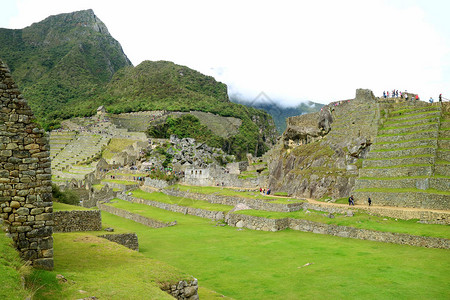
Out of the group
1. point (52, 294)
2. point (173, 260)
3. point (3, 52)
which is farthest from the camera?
point (3, 52)

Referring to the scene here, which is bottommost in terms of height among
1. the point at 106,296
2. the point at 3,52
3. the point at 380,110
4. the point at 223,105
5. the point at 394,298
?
the point at 394,298

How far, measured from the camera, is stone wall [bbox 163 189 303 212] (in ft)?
82.3

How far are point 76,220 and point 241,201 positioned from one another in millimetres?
17008

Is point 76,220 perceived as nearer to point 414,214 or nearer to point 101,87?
point 414,214

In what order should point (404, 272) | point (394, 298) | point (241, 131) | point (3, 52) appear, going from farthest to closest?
point (3, 52), point (241, 131), point (404, 272), point (394, 298)

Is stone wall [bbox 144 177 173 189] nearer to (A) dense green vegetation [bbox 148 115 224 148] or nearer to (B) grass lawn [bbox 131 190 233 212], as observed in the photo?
(B) grass lawn [bbox 131 190 233 212]

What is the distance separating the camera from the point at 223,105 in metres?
118

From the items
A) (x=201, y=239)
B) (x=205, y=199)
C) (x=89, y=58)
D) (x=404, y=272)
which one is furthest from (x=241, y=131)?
(x=89, y=58)

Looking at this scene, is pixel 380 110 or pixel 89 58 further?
pixel 89 58

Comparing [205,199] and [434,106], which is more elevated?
[434,106]

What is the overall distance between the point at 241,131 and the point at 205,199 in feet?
217

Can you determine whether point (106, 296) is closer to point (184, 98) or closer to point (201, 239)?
point (201, 239)

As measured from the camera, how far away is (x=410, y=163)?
2345cm

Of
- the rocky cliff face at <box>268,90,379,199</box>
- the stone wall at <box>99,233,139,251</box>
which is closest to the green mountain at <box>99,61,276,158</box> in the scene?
the rocky cliff face at <box>268,90,379,199</box>
